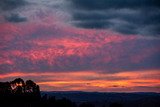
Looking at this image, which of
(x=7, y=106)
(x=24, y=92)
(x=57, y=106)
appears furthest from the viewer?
(x=24, y=92)

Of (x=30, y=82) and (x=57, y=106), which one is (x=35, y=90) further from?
(x=57, y=106)

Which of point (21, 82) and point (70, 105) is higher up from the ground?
point (21, 82)

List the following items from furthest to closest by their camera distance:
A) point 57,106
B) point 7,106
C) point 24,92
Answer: point 24,92, point 57,106, point 7,106

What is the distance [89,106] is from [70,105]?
30.7 ft

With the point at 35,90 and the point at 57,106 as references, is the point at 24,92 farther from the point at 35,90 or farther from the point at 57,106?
the point at 57,106

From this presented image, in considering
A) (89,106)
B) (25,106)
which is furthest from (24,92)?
(89,106)

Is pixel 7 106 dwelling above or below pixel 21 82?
below

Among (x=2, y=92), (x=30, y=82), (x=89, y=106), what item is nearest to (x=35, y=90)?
(x=30, y=82)

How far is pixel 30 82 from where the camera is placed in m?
156

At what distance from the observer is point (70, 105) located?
145 m

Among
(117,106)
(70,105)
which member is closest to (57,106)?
(70,105)

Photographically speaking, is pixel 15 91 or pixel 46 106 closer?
pixel 46 106

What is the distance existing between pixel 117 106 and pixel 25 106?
40.3 m

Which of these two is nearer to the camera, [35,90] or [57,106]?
[57,106]
